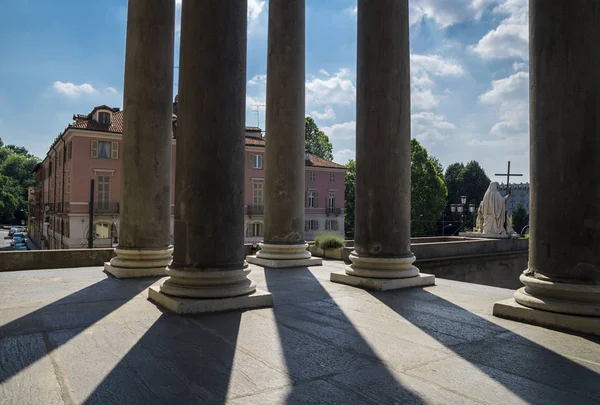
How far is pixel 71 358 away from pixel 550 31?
903 centimetres

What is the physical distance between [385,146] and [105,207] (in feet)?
171

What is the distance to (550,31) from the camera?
8.16 metres

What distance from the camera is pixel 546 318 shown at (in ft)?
26.2

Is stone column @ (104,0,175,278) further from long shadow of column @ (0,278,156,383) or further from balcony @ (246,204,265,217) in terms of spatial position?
balcony @ (246,204,265,217)

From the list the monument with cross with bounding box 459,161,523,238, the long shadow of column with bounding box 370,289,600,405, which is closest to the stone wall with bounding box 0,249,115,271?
the long shadow of column with bounding box 370,289,600,405

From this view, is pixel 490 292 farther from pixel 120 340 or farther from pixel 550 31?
pixel 120 340

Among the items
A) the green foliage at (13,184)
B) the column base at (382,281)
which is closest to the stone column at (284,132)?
the column base at (382,281)

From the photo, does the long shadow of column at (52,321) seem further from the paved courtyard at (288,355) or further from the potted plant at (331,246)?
the potted plant at (331,246)

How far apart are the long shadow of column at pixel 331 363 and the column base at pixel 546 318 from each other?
2.96m

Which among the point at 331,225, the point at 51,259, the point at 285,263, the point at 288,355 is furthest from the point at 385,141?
the point at 331,225

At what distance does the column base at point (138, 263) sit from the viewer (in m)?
13.2

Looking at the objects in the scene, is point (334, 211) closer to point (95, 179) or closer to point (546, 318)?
point (95, 179)

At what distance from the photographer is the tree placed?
91.4m

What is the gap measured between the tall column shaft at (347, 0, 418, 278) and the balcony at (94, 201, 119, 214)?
2024 inches
